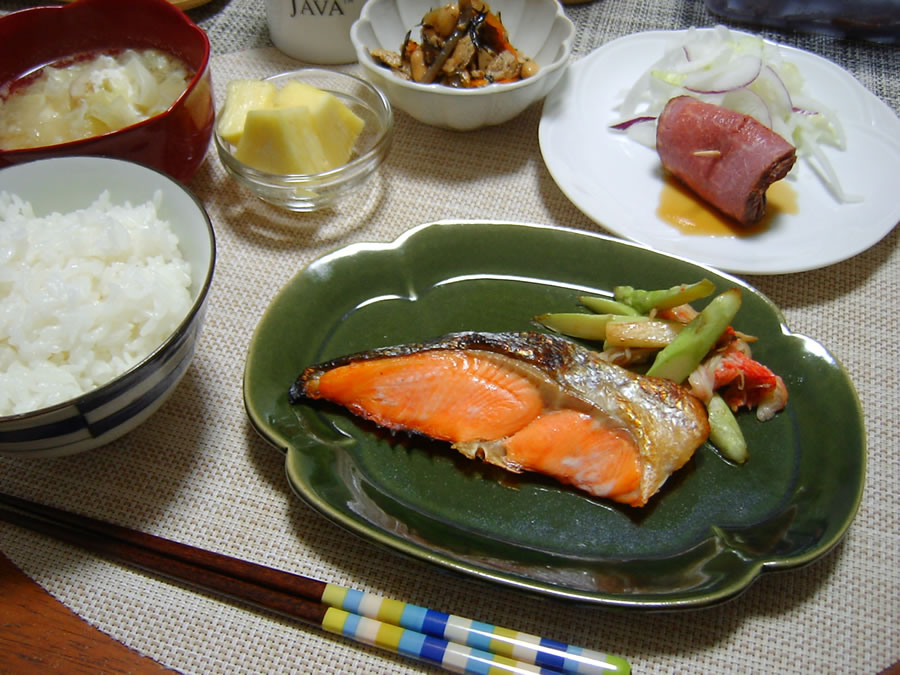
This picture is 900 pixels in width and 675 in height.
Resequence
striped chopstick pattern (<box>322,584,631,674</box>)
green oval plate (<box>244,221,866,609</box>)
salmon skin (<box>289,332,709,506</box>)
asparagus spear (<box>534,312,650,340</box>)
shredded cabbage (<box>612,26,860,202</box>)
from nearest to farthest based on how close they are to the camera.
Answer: striped chopstick pattern (<box>322,584,631,674</box>) → green oval plate (<box>244,221,866,609</box>) → salmon skin (<box>289,332,709,506</box>) → asparagus spear (<box>534,312,650,340</box>) → shredded cabbage (<box>612,26,860,202</box>)

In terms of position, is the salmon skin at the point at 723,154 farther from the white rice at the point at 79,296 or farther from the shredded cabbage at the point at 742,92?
the white rice at the point at 79,296

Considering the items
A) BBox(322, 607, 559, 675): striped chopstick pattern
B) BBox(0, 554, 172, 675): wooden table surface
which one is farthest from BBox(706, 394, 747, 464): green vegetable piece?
BBox(0, 554, 172, 675): wooden table surface

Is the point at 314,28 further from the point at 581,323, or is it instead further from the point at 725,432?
the point at 725,432

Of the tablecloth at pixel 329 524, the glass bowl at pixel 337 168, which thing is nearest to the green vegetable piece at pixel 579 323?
the tablecloth at pixel 329 524

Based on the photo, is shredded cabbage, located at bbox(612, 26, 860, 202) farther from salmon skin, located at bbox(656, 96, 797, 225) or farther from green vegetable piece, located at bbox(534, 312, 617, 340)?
green vegetable piece, located at bbox(534, 312, 617, 340)

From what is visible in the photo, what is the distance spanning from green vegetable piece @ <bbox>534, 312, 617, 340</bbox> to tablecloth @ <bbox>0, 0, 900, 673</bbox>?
50cm

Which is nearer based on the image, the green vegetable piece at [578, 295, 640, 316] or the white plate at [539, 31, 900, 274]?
the green vegetable piece at [578, 295, 640, 316]

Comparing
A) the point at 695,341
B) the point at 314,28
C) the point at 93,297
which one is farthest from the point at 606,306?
the point at 314,28

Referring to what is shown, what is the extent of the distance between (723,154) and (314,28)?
160 cm

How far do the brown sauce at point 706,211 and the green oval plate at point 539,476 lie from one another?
0.29 m

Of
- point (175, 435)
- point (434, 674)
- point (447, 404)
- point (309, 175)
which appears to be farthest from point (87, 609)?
point (309, 175)

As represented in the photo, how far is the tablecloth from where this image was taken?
1367mm

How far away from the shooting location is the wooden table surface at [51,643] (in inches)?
53.0

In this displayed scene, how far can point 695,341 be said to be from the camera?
161cm
